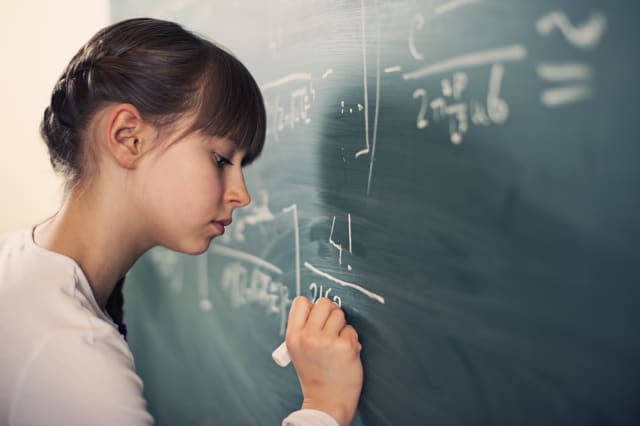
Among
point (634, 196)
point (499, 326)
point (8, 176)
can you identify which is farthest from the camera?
point (8, 176)

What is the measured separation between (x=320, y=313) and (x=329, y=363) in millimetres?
63

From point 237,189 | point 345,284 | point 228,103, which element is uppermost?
point 228,103

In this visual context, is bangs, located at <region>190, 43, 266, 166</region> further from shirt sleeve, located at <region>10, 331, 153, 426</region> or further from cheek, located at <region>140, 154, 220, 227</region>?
shirt sleeve, located at <region>10, 331, 153, 426</region>

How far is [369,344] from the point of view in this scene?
0.66m

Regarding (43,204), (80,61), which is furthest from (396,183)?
(43,204)

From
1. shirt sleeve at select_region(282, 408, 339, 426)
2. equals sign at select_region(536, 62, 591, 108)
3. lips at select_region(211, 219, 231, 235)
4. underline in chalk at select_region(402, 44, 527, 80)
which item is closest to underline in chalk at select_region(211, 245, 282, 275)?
→ lips at select_region(211, 219, 231, 235)

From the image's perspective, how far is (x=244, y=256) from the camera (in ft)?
3.11

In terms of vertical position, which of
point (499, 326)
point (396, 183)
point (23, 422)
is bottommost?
point (23, 422)

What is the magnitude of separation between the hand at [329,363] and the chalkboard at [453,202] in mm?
19

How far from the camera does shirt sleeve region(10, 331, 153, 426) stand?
586 millimetres

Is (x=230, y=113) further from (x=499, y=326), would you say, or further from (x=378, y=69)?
(x=499, y=326)

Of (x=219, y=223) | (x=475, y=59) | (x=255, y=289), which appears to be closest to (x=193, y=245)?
(x=219, y=223)

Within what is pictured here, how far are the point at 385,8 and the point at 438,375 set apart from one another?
40 centimetres

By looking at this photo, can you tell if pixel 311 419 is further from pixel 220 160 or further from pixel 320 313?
pixel 220 160
